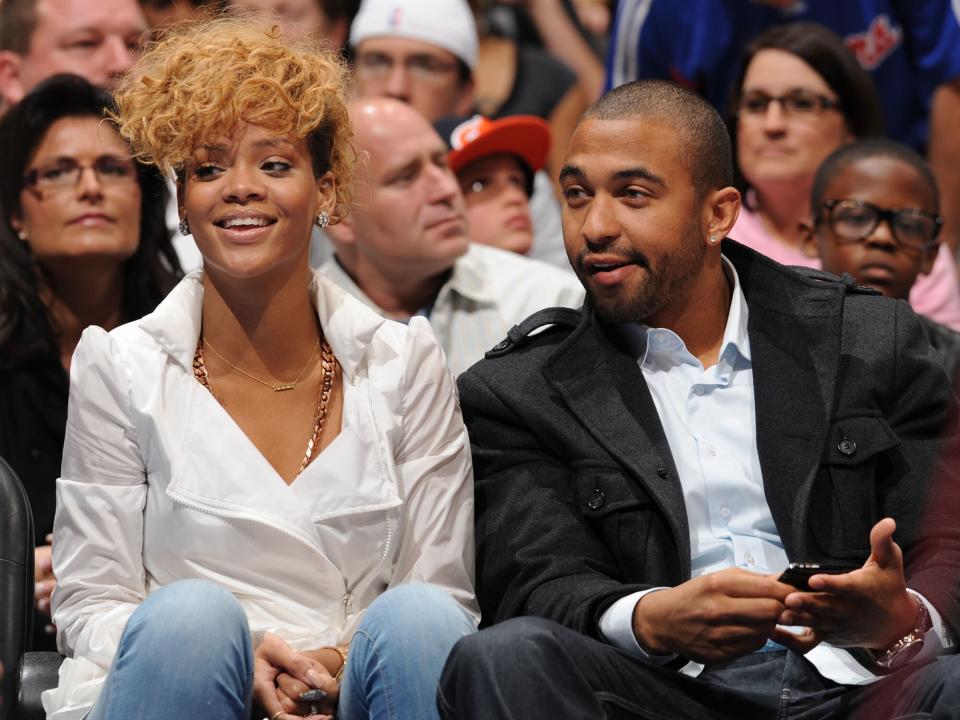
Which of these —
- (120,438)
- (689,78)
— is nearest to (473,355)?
(120,438)

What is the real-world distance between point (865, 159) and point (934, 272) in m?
0.55

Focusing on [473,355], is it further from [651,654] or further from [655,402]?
[651,654]

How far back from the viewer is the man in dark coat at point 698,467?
240 centimetres

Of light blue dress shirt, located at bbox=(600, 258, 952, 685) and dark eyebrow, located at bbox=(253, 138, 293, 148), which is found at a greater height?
dark eyebrow, located at bbox=(253, 138, 293, 148)

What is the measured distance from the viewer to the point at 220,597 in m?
2.41

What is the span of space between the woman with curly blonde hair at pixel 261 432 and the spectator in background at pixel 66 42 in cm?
172

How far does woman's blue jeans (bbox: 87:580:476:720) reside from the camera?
233 centimetres

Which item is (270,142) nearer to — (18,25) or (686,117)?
(686,117)

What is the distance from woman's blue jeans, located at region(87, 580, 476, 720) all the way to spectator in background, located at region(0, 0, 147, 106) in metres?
2.53

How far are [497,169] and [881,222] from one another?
1.28 m

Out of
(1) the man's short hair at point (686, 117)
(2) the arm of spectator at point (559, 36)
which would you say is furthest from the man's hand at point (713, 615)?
(2) the arm of spectator at point (559, 36)

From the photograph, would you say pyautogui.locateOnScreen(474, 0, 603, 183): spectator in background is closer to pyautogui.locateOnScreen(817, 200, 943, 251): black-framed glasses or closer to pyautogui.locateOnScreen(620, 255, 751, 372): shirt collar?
pyautogui.locateOnScreen(817, 200, 943, 251): black-framed glasses

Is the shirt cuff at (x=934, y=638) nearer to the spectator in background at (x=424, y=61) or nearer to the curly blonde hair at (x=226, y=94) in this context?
the curly blonde hair at (x=226, y=94)

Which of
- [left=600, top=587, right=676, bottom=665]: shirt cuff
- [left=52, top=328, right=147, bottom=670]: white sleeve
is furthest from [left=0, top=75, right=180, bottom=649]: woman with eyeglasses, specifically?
[left=600, top=587, right=676, bottom=665]: shirt cuff
